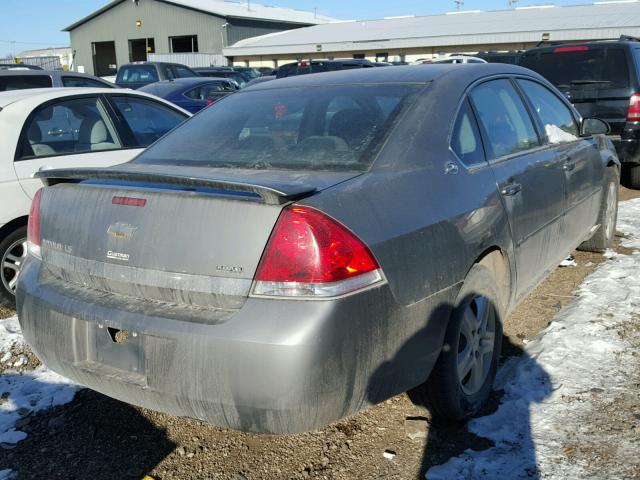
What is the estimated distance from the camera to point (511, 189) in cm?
352

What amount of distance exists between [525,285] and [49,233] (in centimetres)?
255

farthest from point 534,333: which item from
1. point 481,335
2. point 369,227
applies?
point 369,227

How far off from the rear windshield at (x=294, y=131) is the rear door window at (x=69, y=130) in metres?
1.96

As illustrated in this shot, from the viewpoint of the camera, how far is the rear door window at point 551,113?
173 inches

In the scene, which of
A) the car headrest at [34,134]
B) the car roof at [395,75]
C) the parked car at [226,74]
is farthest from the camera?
the parked car at [226,74]

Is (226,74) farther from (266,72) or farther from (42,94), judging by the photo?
(42,94)

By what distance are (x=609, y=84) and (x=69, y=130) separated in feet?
21.4

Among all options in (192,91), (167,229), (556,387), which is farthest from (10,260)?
(192,91)

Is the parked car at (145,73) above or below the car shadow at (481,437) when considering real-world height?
above

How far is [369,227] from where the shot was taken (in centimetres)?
252

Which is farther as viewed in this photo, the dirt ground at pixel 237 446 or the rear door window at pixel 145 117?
the rear door window at pixel 145 117

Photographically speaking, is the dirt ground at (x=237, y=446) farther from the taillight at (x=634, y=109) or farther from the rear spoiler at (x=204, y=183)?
the taillight at (x=634, y=109)

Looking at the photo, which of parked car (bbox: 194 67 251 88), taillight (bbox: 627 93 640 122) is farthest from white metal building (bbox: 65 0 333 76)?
taillight (bbox: 627 93 640 122)

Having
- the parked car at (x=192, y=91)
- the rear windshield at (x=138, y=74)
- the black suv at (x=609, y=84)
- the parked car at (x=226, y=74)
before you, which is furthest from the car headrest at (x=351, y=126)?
the parked car at (x=226, y=74)
